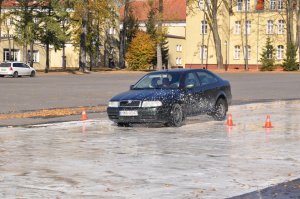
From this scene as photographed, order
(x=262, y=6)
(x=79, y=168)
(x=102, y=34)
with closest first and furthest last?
(x=79, y=168) < (x=262, y=6) < (x=102, y=34)

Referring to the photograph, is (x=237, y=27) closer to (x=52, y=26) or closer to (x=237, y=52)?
(x=237, y=52)

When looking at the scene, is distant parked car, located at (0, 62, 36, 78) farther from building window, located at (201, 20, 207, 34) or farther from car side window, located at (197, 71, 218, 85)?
car side window, located at (197, 71, 218, 85)

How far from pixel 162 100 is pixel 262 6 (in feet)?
280

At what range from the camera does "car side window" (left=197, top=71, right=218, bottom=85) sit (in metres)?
21.9

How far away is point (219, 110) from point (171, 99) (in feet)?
9.40

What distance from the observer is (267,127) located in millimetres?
19656

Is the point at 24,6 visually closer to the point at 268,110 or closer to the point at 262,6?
the point at 262,6

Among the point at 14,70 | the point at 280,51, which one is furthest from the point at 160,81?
the point at 280,51

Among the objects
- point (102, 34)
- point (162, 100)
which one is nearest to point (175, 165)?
point (162, 100)

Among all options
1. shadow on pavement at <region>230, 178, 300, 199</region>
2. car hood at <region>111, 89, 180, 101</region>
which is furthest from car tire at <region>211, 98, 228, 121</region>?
shadow on pavement at <region>230, 178, 300, 199</region>

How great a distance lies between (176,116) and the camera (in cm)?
1997

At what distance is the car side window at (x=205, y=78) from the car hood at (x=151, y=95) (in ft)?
5.48

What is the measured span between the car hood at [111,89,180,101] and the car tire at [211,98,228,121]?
2.21m

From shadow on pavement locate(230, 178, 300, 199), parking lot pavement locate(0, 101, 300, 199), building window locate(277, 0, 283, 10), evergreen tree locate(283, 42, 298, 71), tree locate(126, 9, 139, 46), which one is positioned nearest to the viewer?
shadow on pavement locate(230, 178, 300, 199)
